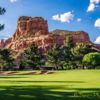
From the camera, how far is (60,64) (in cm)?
13312

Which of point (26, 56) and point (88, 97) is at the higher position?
point (26, 56)

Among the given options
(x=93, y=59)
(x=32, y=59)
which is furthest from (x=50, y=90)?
(x=32, y=59)

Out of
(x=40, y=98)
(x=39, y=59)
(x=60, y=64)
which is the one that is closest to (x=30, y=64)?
(x=39, y=59)

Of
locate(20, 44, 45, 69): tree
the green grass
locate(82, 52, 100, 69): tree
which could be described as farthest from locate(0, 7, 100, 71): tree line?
the green grass

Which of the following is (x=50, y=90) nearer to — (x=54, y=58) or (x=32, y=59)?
(x=32, y=59)

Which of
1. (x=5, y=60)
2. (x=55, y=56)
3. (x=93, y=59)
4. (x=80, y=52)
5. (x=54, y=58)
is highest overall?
(x=80, y=52)

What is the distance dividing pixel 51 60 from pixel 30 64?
30.2ft

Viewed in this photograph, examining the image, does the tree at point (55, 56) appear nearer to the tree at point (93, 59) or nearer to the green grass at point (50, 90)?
the tree at point (93, 59)

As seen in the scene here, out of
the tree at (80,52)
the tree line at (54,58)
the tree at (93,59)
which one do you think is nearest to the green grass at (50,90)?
the tree at (93,59)

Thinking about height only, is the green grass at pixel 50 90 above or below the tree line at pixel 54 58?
below

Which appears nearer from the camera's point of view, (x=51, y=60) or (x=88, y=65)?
(x=88, y=65)

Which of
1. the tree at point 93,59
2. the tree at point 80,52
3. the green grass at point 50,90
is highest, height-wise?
the tree at point 80,52

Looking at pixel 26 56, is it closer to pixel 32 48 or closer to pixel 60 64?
pixel 32 48

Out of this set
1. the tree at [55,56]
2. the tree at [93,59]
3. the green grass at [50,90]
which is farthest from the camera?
Result: the tree at [55,56]
